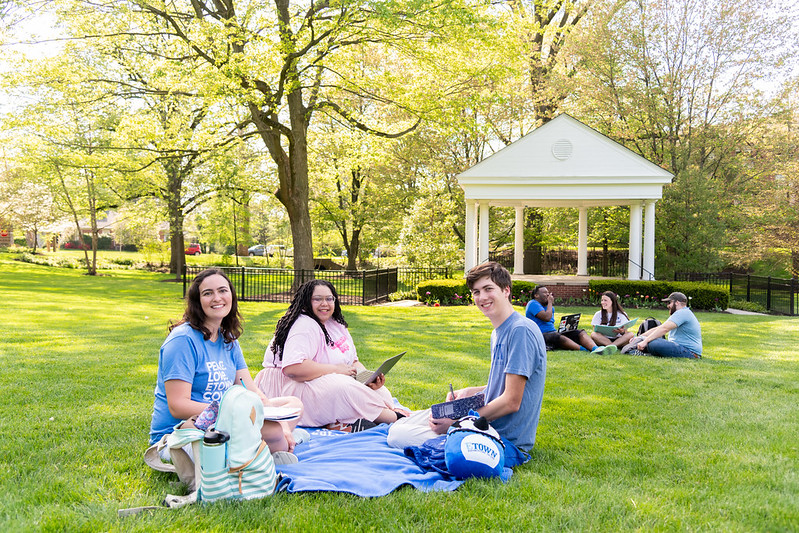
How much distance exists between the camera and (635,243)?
2038 cm

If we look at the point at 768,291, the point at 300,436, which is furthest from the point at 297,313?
the point at 768,291

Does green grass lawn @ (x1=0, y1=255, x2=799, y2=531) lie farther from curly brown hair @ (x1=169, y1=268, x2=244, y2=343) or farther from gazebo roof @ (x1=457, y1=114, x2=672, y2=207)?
gazebo roof @ (x1=457, y1=114, x2=672, y2=207)

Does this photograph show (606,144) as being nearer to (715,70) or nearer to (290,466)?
(715,70)

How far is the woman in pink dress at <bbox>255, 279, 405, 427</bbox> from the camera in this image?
4.96 metres

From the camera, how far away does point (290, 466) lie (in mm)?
3947

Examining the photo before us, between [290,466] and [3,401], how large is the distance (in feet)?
11.6

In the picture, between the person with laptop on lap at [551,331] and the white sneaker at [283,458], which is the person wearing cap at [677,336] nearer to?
the person with laptop on lap at [551,331]

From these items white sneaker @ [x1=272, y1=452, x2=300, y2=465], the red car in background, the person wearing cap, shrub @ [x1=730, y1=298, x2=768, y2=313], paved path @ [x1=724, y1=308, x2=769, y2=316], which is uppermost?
the red car in background

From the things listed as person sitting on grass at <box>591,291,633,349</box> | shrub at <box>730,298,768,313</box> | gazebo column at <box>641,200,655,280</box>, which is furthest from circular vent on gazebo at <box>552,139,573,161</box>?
person sitting on grass at <box>591,291,633,349</box>

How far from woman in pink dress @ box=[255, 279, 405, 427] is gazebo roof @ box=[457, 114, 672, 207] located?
15.6 metres

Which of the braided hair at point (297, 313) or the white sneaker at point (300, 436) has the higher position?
the braided hair at point (297, 313)

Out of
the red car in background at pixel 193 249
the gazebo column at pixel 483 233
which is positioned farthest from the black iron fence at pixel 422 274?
the red car in background at pixel 193 249

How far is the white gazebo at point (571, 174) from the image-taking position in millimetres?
19781

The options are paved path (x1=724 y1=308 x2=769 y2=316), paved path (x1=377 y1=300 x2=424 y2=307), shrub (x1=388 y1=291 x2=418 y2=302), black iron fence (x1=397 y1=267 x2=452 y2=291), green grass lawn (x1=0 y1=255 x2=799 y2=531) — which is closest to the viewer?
green grass lawn (x1=0 y1=255 x2=799 y2=531)
